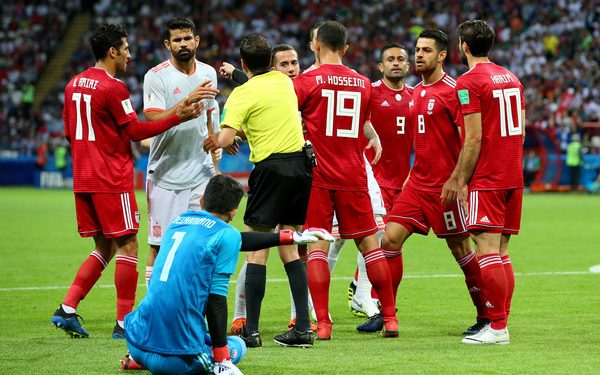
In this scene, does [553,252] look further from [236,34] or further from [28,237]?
[236,34]

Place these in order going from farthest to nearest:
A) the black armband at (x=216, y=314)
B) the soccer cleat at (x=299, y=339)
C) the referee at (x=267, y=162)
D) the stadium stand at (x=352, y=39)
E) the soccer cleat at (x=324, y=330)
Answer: the stadium stand at (x=352, y=39) < the soccer cleat at (x=324, y=330) < the referee at (x=267, y=162) < the soccer cleat at (x=299, y=339) < the black armband at (x=216, y=314)

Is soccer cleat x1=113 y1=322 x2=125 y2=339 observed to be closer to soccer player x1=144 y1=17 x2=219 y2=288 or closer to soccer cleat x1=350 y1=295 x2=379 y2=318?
soccer player x1=144 y1=17 x2=219 y2=288

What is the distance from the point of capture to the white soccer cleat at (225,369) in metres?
6.19

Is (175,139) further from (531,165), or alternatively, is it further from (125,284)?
(531,165)

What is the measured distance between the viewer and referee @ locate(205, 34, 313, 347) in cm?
766

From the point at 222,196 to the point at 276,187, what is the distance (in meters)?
1.32

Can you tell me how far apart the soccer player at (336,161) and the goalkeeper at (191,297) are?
66.5 inches

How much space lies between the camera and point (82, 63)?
41938 millimetres

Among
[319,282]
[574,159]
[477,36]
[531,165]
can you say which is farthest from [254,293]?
[531,165]

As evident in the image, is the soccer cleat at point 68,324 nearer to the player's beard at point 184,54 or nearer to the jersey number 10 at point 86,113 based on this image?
the jersey number 10 at point 86,113

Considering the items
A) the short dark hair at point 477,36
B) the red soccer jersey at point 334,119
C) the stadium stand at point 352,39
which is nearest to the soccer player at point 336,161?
the red soccer jersey at point 334,119

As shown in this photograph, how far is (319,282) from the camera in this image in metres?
8.09

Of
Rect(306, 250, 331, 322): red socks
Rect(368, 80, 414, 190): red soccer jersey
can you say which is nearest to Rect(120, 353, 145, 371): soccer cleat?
Rect(306, 250, 331, 322): red socks

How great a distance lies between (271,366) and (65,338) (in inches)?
85.9
